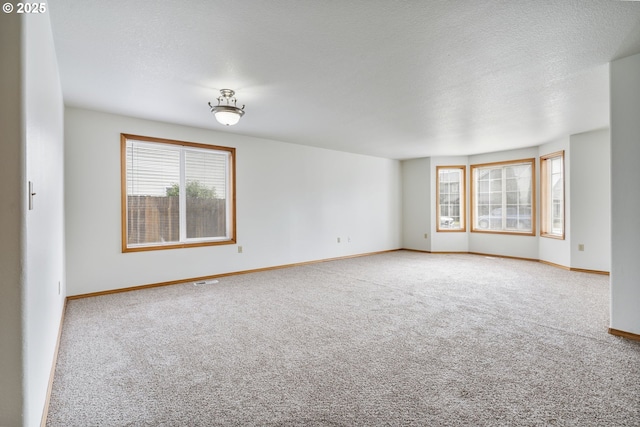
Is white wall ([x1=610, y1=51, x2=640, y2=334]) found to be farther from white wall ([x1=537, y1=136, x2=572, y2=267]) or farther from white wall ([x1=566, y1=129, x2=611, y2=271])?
white wall ([x1=537, y1=136, x2=572, y2=267])

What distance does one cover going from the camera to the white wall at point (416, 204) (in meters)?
8.09

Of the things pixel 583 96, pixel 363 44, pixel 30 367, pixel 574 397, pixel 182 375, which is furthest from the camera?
pixel 583 96

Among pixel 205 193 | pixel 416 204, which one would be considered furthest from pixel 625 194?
pixel 416 204

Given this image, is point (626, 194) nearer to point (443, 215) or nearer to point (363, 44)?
point (363, 44)

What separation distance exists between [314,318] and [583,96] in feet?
12.8

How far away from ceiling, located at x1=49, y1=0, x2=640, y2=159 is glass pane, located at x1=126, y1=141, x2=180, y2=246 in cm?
60

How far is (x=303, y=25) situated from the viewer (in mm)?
2303

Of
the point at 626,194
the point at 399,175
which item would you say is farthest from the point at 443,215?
the point at 626,194

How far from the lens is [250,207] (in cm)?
577

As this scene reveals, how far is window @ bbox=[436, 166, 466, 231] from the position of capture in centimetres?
805

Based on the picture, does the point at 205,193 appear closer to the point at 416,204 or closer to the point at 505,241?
the point at 416,204

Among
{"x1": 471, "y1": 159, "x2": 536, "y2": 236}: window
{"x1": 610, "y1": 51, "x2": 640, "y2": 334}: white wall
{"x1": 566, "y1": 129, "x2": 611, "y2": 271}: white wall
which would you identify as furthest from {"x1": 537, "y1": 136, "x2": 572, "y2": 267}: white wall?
{"x1": 610, "y1": 51, "x2": 640, "y2": 334}: white wall

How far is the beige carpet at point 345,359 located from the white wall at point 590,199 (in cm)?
131

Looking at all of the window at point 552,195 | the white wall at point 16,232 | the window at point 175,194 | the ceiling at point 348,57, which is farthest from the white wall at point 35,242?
the window at point 552,195
